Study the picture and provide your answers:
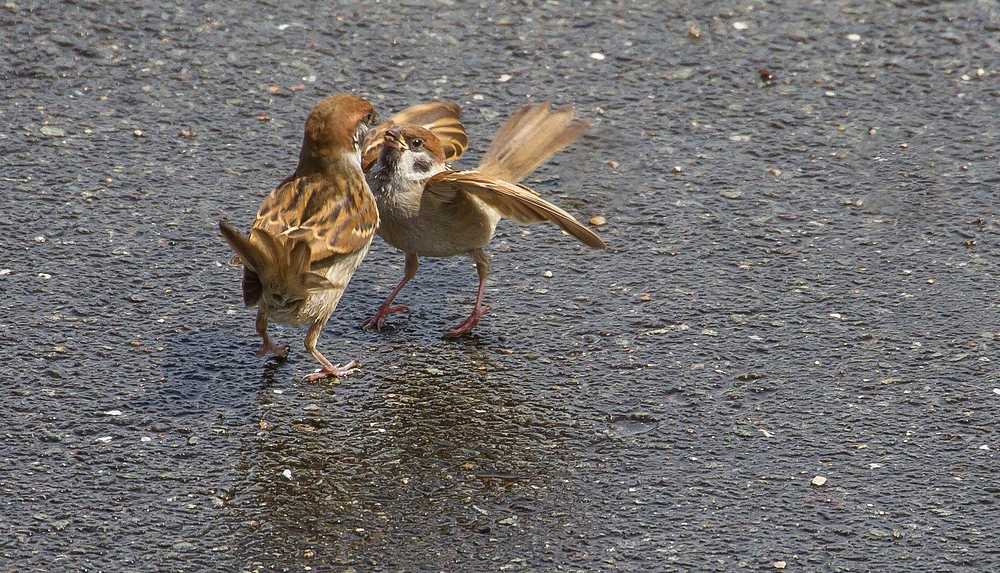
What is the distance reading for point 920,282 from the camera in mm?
6066

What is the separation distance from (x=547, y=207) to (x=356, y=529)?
1.71m

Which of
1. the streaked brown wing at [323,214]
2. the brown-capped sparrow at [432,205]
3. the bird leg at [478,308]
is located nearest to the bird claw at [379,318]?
the brown-capped sparrow at [432,205]

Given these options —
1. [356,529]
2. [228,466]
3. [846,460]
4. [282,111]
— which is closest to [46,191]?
[282,111]

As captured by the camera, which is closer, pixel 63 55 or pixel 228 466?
pixel 228 466

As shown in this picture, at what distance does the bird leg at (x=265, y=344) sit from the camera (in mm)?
5281

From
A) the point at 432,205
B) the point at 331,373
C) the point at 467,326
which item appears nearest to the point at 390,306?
the point at 467,326

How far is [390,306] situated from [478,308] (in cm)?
44

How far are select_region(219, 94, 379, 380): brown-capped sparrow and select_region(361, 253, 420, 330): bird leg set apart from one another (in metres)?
0.40

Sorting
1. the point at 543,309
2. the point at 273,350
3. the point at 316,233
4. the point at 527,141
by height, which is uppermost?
the point at 316,233

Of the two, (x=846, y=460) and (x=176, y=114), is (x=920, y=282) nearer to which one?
(x=846, y=460)

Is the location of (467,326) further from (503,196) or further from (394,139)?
(394,139)

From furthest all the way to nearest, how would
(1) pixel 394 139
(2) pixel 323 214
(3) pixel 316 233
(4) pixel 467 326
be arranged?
1. (1) pixel 394 139
2. (4) pixel 467 326
3. (2) pixel 323 214
4. (3) pixel 316 233

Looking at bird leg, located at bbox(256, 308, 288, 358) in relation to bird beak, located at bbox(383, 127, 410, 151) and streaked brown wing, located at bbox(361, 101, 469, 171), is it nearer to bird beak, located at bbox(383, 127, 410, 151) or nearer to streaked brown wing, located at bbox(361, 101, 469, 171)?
bird beak, located at bbox(383, 127, 410, 151)

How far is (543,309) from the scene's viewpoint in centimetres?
596
